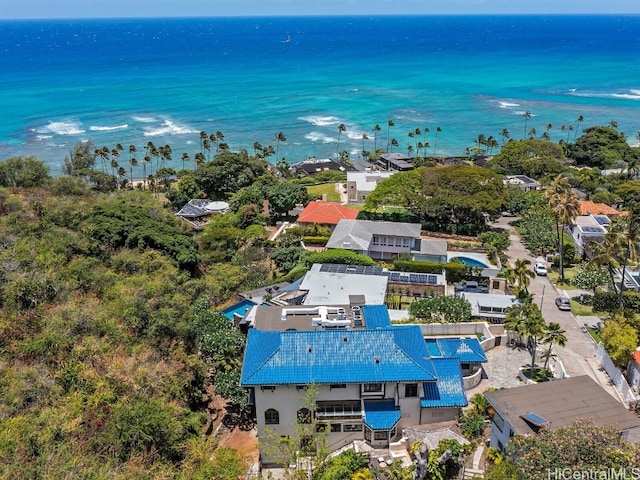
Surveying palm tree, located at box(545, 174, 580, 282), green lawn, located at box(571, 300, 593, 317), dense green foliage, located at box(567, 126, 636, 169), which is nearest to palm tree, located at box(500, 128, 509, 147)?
dense green foliage, located at box(567, 126, 636, 169)

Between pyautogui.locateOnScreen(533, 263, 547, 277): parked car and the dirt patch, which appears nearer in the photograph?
the dirt patch

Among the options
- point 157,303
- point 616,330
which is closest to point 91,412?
point 157,303

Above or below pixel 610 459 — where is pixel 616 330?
below

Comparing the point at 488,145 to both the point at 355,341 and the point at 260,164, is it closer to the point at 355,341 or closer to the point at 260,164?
the point at 260,164

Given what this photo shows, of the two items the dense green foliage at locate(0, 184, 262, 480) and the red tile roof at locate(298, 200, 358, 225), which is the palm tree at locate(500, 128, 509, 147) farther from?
the dense green foliage at locate(0, 184, 262, 480)

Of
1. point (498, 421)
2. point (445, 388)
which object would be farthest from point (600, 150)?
point (498, 421)
